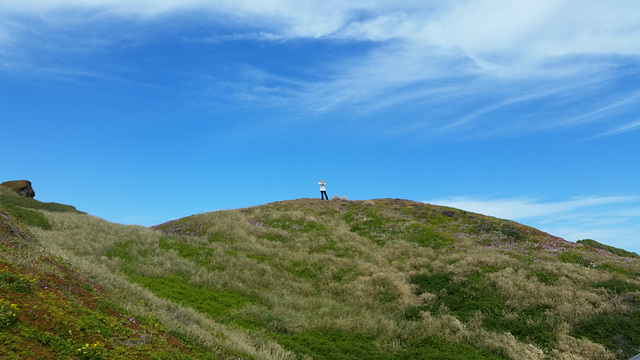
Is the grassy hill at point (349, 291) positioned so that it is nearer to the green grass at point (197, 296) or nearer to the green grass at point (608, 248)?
the green grass at point (197, 296)

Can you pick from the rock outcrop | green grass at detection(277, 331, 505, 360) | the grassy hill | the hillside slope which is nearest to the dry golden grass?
the grassy hill

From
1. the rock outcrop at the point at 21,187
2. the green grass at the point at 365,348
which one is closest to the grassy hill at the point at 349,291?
the green grass at the point at 365,348

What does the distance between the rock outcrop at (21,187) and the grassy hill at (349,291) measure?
37.9 m

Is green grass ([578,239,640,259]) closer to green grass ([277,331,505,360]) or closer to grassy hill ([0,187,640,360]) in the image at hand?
grassy hill ([0,187,640,360])

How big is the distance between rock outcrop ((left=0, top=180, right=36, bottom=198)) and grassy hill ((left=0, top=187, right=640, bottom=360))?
3789 cm

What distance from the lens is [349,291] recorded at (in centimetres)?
1955

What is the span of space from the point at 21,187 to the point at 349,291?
59344 mm

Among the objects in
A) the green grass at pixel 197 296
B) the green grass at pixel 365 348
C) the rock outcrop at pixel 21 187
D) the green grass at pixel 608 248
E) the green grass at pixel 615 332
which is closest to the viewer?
the green grass at pixel 365 348

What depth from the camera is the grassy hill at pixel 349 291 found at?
11.5 metres

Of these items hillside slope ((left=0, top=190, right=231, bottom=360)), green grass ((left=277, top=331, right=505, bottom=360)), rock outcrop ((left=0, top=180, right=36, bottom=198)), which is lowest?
green grass ((left=277, top=331, right=505, bottom=360))

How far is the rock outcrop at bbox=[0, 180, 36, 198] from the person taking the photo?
56.1 m

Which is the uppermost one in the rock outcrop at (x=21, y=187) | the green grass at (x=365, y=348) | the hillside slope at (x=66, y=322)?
Result: the rock outcrop at (x=21, y=187)

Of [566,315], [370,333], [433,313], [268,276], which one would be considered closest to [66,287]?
[370,333]

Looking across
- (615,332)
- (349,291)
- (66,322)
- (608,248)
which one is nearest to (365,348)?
(349,291)
